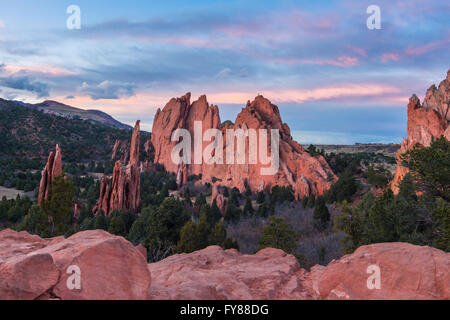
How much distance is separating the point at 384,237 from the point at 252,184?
178 ft

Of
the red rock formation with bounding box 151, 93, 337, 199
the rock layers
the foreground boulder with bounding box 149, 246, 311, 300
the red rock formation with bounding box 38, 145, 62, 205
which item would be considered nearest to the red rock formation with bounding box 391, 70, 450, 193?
the red rock formation with bounding box 151, 93, 337, 199

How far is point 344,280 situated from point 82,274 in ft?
17.3

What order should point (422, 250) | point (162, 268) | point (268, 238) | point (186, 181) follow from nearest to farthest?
point (422, 250) < point (162, 268) < point (268, 238) < point (186, 181)

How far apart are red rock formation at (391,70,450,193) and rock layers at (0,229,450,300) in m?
39.7

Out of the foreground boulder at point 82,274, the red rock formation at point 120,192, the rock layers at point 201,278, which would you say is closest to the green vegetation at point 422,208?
the rock layers at point 201,278

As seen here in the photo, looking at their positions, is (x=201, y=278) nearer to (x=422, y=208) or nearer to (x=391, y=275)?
(x=391, y=275)

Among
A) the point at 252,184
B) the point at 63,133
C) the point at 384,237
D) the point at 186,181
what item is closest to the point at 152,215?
the point at 384,237

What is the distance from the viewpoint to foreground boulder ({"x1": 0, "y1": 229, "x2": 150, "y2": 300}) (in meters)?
5.46

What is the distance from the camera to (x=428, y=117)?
4444 centimetres

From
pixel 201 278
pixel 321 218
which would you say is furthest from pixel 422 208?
pixel 321 218

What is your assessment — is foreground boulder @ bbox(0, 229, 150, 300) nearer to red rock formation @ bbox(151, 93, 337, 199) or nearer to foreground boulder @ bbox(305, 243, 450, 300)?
foreground boulder @ bbox(305, 243, 450, 300)

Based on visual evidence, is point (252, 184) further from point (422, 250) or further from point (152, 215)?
point (422, 250)

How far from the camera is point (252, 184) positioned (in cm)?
7306

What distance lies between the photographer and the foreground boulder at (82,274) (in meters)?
5.46
